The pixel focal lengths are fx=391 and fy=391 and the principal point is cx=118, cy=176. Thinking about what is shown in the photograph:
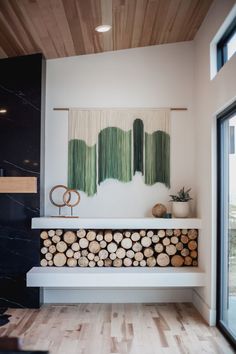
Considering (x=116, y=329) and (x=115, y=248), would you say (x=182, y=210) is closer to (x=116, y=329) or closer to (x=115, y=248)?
(x=115, y=248)

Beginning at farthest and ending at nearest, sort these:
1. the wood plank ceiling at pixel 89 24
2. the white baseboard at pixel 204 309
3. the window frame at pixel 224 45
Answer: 1. the white baseboard at pixel 204 309
2. the window frame at pixel 224 45
3. the wood plank ceiling at pixel 89 24

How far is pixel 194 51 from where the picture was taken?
4.89 metres

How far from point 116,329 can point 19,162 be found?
2169 mm

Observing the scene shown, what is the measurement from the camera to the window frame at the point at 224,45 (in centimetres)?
366

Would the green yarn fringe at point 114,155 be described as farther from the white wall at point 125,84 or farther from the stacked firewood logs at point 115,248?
the stacked firewood logs at point 115,248

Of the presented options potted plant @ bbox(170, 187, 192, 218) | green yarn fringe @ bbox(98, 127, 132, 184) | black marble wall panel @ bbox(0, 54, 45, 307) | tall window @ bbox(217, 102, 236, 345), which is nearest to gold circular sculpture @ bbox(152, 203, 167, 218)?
potted plant @ bbox(170, 187, 192, 218)

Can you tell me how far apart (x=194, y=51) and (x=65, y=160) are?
2110 millimetres

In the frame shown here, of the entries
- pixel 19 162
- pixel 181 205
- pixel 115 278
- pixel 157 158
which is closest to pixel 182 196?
pixel 181 205

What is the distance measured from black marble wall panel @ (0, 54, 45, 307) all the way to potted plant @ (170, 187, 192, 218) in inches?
63.5

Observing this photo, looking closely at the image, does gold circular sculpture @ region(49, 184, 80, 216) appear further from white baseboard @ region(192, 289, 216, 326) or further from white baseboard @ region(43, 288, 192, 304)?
white baseboard @ region(192, 289, 216, 326)

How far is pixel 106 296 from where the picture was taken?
15.7ft

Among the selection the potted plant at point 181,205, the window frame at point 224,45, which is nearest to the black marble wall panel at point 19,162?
the potted plant at point 181,205

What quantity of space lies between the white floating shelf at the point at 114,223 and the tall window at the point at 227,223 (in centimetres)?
59

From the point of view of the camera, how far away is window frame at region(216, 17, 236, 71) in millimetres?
3657
